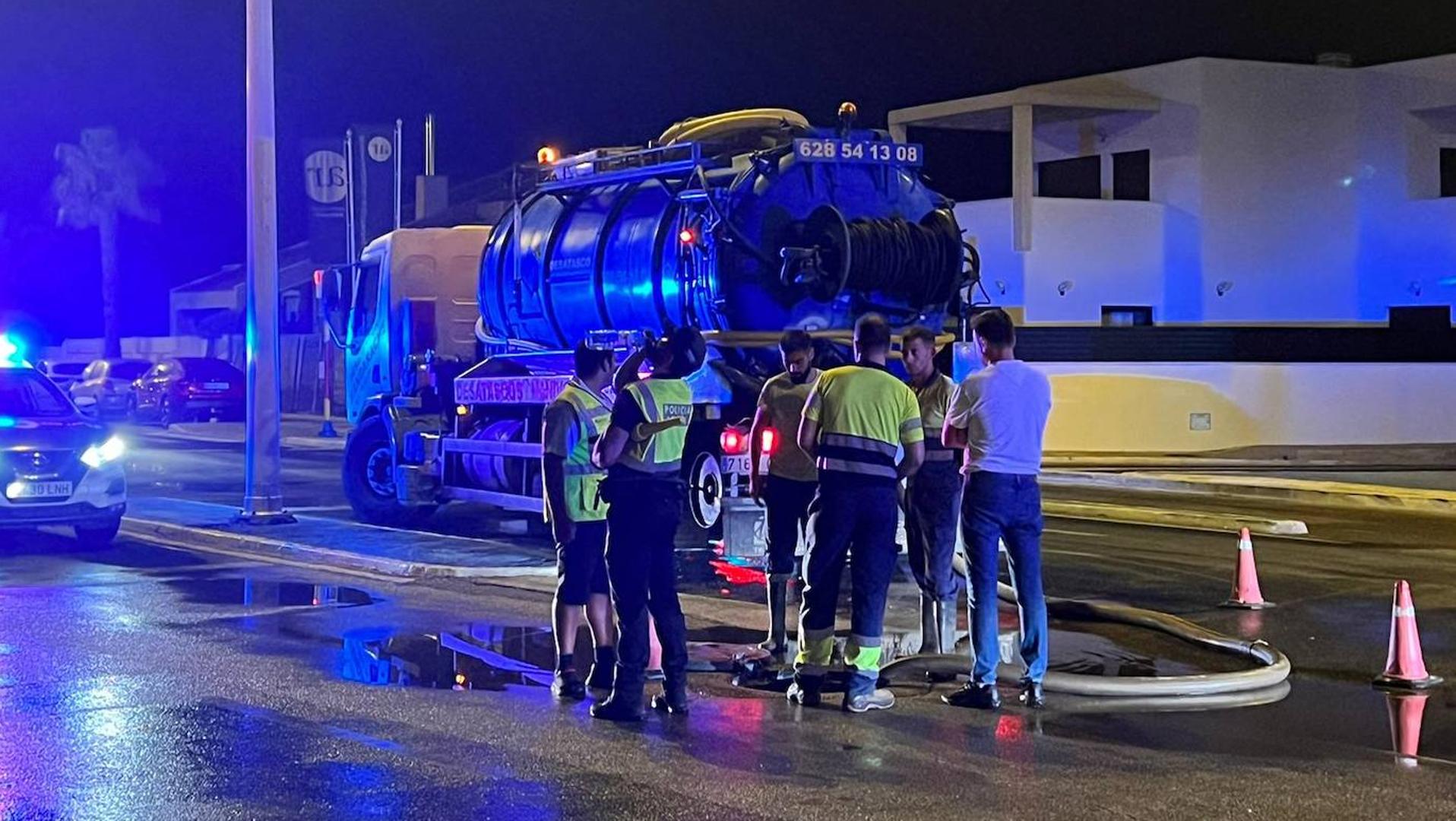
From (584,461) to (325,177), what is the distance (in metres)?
15.6

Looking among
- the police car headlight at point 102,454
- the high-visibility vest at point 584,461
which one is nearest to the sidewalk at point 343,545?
the police car headlight at point 102,454

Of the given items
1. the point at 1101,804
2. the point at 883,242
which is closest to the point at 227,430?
the point at 883,242

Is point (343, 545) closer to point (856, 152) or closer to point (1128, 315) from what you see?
point (856, 152)

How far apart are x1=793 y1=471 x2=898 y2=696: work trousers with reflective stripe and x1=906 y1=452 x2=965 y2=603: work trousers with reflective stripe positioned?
943mm

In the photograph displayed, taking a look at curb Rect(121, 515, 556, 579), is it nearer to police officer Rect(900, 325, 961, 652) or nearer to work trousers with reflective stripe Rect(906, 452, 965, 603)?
police officer Rect(900, 325, 961, 652)

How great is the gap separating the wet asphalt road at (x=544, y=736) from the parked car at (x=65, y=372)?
34.6 meters

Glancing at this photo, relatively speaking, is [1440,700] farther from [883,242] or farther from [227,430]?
[227,430]

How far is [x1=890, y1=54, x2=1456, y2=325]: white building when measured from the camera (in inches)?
1283

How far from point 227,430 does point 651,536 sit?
32486 mm

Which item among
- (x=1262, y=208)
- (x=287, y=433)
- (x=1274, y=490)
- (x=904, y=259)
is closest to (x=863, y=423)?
(x=904, y=259)

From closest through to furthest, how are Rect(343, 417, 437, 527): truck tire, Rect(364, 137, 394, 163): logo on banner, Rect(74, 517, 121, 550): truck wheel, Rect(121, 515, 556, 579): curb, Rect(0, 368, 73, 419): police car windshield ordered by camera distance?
Rect(121, 515, 556, 579): curb, Rect(74, 517, 121, 550): truck wheel, Rect(0, 368, 73, 419): police car windshield, Rect(343, 417, 437, 527): truck tire, Rect(364, 137, 394, 163): logo on banner

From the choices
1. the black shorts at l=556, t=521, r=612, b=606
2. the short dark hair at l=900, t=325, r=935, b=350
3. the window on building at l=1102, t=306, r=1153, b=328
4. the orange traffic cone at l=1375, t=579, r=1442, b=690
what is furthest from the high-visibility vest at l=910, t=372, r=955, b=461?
the window on building at l=1102, t=306, r=1153, b=328

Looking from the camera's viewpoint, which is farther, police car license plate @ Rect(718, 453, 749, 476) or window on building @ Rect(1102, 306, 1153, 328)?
window on building @ Rect(1102, 306, 1153, 328)

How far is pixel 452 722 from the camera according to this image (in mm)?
7941
